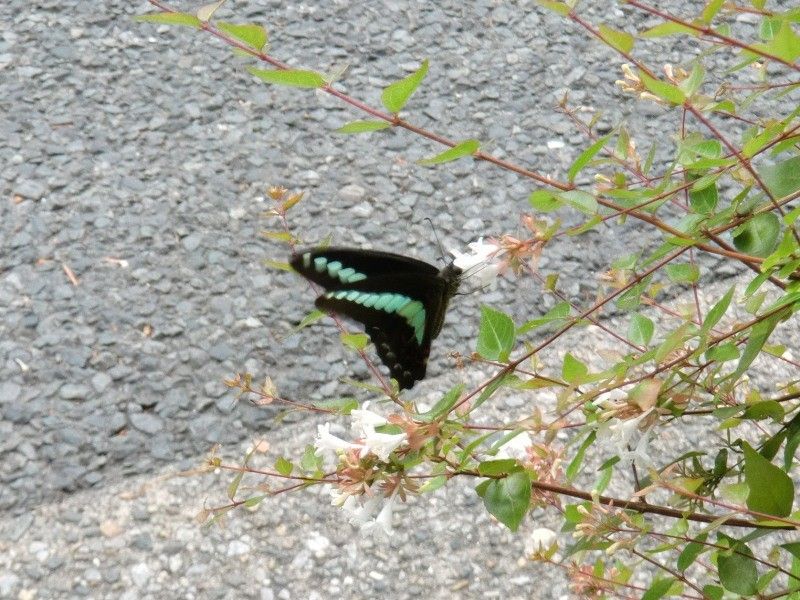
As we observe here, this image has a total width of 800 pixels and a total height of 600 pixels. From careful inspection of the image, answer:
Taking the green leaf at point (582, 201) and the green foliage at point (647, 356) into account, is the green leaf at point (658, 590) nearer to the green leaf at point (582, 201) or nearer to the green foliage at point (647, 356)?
the green foliage at point (647, 356)

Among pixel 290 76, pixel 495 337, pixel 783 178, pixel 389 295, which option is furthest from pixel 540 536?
pixel 290 76

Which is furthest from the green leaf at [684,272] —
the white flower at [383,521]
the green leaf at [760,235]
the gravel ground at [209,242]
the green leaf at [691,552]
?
the gravel ground at [209,242]

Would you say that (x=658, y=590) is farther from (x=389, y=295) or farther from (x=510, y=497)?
(x=389, y=295)

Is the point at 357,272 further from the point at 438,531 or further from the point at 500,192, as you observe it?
the point at 500,192

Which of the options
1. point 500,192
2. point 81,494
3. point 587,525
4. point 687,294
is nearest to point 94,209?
point 81,494

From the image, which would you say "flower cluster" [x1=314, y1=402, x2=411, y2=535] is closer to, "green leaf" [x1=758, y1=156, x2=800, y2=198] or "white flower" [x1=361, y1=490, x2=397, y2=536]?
"white flower" [x1=361, y1=490, x2=397, y2=536]

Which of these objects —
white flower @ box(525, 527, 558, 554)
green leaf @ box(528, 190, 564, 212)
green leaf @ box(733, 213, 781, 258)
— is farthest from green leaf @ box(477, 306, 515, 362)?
white flower @ box(525, 527, 558, 554)
